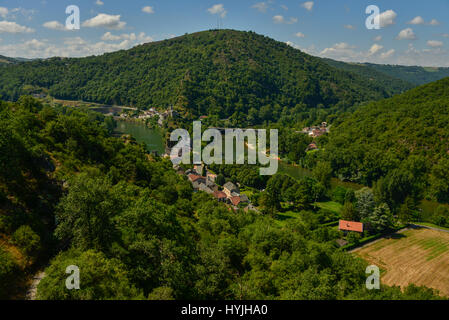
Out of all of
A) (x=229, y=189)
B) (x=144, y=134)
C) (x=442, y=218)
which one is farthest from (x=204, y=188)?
(x=144, y=134)

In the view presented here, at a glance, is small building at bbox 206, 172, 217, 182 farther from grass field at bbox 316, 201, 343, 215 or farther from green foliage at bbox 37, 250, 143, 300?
green foliage at bbox 37, 250, 143, 300

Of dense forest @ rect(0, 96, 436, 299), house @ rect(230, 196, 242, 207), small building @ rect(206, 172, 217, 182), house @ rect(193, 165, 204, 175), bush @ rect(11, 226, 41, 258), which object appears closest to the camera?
dense forest @ rect(0, 96, 436, 299)

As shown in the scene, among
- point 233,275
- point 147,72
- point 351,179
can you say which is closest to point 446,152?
point 351,179

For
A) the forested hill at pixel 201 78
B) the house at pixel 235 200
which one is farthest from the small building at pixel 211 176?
the forested hill at pixel 201 78

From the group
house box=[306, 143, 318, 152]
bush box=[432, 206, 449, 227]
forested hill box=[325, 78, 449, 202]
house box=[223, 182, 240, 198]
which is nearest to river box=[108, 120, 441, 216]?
forested hill box=[325, 78, 449, 202]

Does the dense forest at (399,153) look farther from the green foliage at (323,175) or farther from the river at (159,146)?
the green foliage at (323,175)

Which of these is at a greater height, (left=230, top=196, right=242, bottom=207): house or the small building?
the small building
